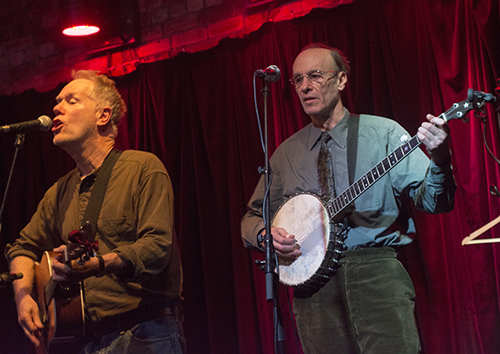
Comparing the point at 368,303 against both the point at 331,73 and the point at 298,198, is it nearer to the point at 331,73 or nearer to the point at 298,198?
the point at 298,198

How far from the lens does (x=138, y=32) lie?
17.7ft

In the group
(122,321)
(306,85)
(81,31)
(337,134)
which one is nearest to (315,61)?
(306,85)

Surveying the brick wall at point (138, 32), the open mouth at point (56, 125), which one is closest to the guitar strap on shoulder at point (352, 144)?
the open mouth at point (56, 125)

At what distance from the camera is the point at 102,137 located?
292 centimetres

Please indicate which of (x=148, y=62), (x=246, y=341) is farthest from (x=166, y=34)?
(x=246, y=341)

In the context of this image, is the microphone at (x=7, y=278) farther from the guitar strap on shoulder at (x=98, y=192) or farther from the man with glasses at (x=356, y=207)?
the man with glasses at (x=356, y=207)

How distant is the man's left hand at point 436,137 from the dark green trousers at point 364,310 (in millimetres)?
531

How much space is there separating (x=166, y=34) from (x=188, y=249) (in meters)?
2.13

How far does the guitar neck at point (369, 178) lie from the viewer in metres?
→ 2.43

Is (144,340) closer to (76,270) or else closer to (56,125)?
(76,270)

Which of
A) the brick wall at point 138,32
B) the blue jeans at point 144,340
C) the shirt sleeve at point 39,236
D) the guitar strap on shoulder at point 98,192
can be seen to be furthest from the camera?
the brick wall at point 138,32

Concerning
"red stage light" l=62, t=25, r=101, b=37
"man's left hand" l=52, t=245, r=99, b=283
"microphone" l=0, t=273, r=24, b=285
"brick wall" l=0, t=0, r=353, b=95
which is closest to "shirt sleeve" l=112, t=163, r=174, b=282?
"man's left hand" l=52, t=245, r=99, b=283

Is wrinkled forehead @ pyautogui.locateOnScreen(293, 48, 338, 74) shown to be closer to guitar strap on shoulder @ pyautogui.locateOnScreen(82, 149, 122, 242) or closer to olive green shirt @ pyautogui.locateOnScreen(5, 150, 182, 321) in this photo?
olive green shirt @ pyautogui.locateOnScreen(5, 150, 182, 321)

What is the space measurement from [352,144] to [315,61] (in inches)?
23.4
